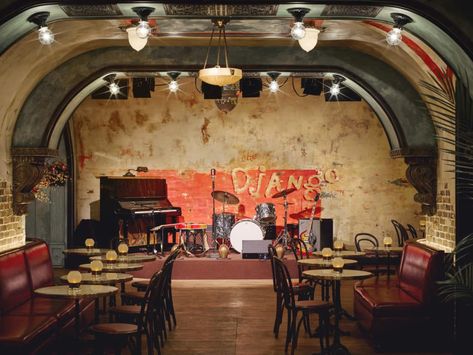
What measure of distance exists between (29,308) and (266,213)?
6.77 metres

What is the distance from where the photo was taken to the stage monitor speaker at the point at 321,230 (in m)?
13.0

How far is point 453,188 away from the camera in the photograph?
7.33 meters

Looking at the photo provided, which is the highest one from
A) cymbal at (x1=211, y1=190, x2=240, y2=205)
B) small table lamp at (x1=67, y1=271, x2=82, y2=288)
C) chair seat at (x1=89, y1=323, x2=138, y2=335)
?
cymbal at (x1=211, y1=190, x2=240, y2=205)

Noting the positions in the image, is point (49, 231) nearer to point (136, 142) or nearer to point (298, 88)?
point (136, 142)

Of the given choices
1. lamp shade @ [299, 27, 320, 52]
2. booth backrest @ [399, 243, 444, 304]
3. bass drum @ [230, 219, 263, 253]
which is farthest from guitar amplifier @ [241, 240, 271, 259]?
lamp shade @ [299, 27, 320, 52]

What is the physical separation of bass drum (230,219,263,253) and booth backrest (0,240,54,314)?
16.3 feet

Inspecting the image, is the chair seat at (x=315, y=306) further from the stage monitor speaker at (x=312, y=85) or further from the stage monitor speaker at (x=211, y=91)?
the stage monitor speaker at (x=312, y=85)

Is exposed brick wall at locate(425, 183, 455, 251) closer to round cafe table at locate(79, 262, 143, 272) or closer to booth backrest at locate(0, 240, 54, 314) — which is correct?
round cafe table at locate(79, 262, 143, 272)

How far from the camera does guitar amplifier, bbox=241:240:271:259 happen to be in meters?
12.0

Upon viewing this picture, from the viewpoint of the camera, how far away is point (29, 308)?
6.79 meters

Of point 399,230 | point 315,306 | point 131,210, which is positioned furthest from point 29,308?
point 399,230

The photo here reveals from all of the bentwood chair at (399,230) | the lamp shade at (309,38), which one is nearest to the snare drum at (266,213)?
the bentwood chair at (399,230)

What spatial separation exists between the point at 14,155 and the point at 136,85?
3750 mm

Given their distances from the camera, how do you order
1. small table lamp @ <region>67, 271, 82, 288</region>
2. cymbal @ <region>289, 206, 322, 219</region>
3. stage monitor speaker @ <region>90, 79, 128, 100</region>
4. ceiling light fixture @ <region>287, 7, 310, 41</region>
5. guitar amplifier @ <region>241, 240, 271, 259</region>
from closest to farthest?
ceiling light fixture @ <region>287, 7, 310, 41</region> → small table lamp @ <region>67, 271, 82, 288</region> → guitar amplifier @ <region>241, 240, 271, 259</region> → stage monitor speaker @ <region>90, 79, 128, 100</region> → cymbal @ <region>289, 206, 322, 219</region>
